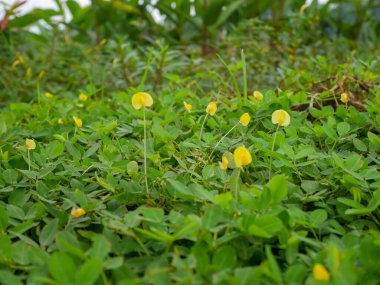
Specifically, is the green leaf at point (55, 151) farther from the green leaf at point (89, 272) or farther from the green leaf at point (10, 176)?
the green leaf at point (89, 272)

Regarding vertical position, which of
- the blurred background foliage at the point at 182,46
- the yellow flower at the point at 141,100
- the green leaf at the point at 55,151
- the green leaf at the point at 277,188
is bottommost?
the blurred background foliage at the point at 182,46

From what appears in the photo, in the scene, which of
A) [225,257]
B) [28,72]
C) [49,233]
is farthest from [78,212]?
[28,72]

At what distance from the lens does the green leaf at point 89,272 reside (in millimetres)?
755

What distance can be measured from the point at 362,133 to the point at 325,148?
0.15m

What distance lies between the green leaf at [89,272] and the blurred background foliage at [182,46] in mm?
1218

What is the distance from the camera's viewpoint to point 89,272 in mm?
759

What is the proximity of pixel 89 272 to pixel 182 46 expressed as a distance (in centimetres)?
238

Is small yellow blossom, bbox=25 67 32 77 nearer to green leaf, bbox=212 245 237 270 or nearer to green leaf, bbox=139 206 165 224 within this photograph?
green leaf, bbox=139 206 165 224

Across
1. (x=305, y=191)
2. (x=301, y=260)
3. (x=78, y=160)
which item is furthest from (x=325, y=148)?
(x=78, y=160)

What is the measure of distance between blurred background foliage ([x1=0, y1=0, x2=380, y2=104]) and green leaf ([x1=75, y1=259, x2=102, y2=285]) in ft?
4.00

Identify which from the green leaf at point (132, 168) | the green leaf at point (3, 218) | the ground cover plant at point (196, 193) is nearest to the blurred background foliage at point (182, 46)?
the ground cover plant at point (196, 193)

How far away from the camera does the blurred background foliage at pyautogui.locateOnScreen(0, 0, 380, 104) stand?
7.84 ft

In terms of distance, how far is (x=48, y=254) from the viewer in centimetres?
87

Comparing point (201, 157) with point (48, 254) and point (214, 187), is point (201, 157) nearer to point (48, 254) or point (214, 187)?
point (214, 187)
